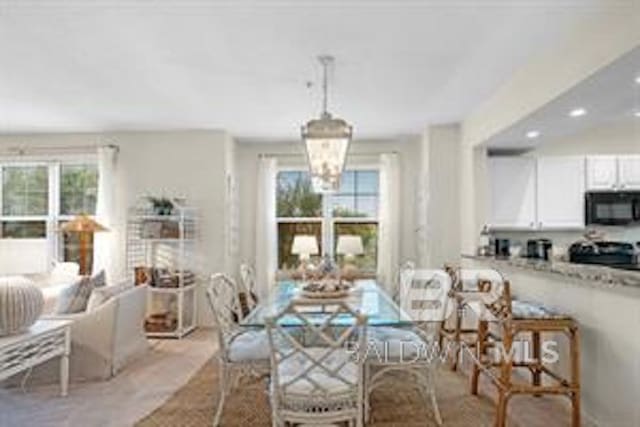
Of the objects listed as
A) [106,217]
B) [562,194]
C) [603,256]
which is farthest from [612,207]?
[106,217]

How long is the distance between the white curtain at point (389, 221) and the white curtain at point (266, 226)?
152 centimetres

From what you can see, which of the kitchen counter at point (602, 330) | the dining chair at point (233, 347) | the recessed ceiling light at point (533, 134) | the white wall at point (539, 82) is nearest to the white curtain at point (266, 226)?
the white wall at point (539, 82)

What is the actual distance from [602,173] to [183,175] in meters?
5.11

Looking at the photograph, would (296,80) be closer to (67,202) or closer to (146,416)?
(146,416)

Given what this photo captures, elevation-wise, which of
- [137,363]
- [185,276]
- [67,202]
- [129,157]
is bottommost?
[137,363]

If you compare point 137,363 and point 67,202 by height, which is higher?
point 67,202

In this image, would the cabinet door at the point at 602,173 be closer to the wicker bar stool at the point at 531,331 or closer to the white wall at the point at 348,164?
the white wall at the point at 348,164

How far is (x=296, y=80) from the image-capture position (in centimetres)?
475

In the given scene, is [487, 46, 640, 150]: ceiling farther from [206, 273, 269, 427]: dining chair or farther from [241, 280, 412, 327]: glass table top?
[206, 273, 269, 427]: dining chair

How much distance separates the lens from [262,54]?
4.04 metres

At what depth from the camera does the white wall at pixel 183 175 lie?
23.4 ft

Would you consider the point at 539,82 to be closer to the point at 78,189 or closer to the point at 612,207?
the point at 612,207

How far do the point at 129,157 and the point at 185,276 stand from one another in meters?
1.80

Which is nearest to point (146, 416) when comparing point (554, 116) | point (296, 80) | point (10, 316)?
point (10, 316)
